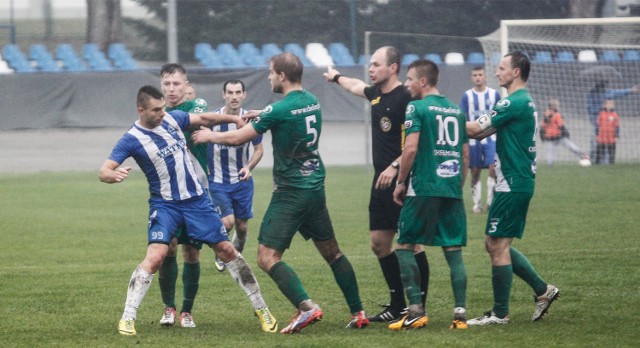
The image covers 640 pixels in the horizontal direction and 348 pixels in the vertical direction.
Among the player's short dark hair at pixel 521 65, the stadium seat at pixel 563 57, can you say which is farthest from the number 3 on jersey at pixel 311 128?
the stadium seat at pixel 563 57

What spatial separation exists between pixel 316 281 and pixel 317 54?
63.5 feet

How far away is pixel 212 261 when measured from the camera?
40.8 ft

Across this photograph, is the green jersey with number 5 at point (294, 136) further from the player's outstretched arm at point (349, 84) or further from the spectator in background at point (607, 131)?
the spectator in background at point (607, 131)

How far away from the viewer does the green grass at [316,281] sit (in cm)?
788

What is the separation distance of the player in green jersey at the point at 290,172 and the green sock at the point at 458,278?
100cm

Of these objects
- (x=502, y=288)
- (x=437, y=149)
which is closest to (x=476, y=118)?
(x=502, y=288)

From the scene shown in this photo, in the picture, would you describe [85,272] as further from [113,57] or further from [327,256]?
[113,57]

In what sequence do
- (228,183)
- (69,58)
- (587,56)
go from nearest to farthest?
(228,183)
(587,56)
(69,58)

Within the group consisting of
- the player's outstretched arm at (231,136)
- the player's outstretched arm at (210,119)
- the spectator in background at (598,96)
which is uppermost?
the player's outstretched arm at (210,119)

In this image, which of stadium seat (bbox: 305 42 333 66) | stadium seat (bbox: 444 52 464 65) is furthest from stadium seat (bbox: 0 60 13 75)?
stadium seat (bbox: 444 52 464 65)

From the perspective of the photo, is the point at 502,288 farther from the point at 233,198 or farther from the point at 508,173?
the point at 233,198

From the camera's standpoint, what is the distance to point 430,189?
8.04 metres

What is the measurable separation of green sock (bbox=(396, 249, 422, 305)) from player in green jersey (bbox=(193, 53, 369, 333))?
633 millimetres

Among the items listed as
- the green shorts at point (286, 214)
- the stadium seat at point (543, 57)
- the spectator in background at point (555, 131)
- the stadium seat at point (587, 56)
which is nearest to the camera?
the green shorts at point (286, 214)
